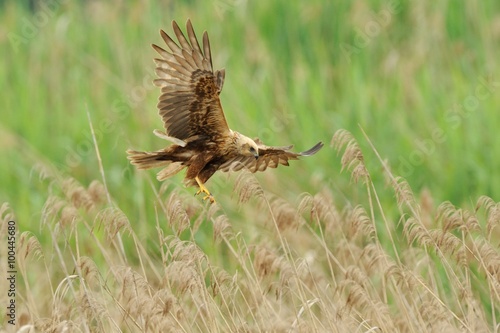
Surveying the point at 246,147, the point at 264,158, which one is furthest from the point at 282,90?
the point at 246,147

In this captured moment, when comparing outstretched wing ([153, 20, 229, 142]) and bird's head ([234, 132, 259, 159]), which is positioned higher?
outstretched wing ([153, 20, 229, 142])

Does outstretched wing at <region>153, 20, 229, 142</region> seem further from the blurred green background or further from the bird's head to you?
the blurred green background

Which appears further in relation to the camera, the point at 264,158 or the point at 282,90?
the point at 282,90

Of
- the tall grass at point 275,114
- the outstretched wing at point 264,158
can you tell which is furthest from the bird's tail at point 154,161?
the tall grass at point 275,114

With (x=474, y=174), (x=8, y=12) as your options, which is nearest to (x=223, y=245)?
(x=474, y=174)

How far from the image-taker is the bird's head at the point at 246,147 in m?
3.40

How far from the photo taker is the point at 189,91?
3.65 metres

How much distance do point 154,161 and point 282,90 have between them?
3779 mm

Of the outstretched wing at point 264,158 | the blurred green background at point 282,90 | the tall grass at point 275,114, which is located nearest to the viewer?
the outstretched wing at point 264,158

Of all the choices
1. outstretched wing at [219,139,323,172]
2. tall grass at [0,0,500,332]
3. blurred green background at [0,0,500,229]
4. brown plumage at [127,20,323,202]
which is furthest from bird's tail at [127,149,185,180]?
blurred green background at [0,0,500,229]

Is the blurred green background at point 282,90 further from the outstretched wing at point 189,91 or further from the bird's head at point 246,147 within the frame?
the bird's head at point 246,147

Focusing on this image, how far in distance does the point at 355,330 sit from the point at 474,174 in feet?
8.88

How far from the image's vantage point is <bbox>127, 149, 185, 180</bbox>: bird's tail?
3502mm

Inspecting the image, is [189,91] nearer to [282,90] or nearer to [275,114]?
[275,114]
